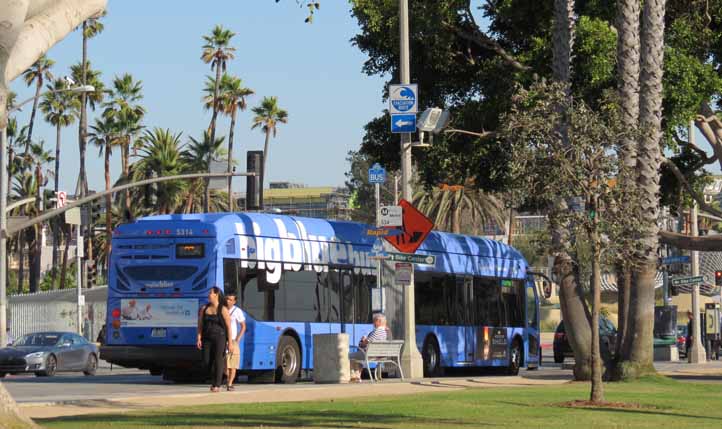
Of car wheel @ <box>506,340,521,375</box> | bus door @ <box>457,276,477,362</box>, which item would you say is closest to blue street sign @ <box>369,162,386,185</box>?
bus door @ <box>457,276,477,362</box>

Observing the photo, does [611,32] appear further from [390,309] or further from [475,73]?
[390,309]

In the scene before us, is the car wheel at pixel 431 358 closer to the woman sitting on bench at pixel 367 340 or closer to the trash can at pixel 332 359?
the woman sitting on bench at pixel 367 340

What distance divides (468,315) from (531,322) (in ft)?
14.2

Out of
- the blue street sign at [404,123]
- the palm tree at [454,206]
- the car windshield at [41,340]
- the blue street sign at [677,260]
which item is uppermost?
the palm tree at [454,206]

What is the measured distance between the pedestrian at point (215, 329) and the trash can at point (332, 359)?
3.75 m

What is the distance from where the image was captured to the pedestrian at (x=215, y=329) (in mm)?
23625

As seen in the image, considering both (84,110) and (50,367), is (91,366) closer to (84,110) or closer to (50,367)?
(50,367)

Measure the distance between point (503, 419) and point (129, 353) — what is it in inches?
512

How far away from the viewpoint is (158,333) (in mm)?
27812

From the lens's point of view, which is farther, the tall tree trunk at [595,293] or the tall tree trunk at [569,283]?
the tall tree trunk at [569,283]

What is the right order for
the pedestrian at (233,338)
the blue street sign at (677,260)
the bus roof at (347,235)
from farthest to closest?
1. the blue street sign at (677,260)
2. the bus roof at (347,235)
3. the pedestrian at (233,338)

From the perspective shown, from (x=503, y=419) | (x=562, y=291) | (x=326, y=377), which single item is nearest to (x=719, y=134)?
(x=562, y=291)

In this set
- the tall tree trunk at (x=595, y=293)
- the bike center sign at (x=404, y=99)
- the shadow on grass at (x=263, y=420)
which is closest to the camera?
the shadow on grass at (x=263, y=420)

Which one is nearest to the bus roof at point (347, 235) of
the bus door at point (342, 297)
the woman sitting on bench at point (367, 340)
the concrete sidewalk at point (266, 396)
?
the bus door at point (342, 297)
